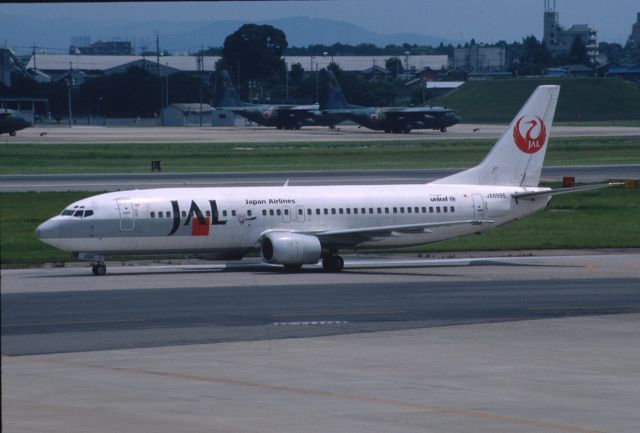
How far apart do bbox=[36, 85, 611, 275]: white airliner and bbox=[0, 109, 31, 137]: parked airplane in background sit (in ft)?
356

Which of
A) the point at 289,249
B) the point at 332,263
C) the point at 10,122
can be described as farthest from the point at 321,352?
the point at 10,122

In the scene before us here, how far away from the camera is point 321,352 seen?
3022 centimetres

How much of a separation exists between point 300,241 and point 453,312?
13533 millimetres

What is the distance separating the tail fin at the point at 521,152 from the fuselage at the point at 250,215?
0.83 metres

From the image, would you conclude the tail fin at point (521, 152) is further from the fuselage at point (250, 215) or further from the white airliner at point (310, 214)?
the fuselage at point (250, 215)

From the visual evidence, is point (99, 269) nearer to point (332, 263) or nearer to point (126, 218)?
point (126, 218)

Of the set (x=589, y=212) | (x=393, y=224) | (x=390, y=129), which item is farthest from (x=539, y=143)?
(x=390, y=129)

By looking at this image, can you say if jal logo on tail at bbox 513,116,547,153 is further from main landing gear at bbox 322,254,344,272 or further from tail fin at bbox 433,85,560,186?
main landing gear at bbox 322,254,344,272

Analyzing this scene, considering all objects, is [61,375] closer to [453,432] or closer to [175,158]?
[453,432]

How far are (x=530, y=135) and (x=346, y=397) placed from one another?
114ft

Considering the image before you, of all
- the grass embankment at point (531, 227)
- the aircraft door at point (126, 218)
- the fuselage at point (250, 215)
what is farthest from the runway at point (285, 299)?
the grass embankment at point (531, 227)

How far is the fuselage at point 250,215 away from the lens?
48.5 meters

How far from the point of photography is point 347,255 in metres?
58.8

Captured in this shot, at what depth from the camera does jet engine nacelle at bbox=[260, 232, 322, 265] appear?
163ft
